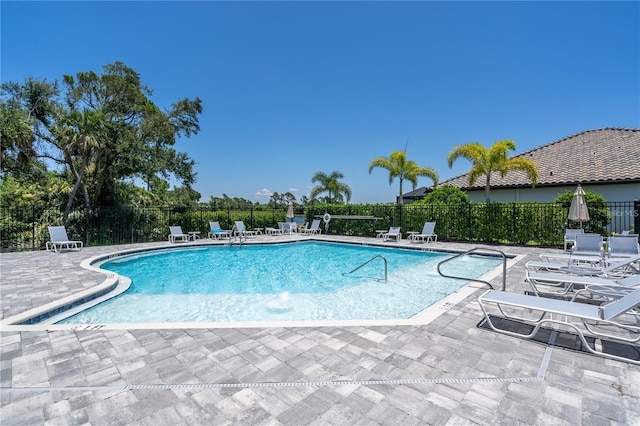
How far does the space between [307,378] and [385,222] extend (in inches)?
617

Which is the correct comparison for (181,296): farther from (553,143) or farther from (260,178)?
(553,143)

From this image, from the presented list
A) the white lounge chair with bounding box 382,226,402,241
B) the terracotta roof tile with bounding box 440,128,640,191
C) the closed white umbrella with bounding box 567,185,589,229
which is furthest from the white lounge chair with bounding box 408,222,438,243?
the terracotta roof tile with bounding box 440,128,640,191

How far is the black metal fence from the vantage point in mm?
12898

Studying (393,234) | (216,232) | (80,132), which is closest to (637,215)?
(393,234)

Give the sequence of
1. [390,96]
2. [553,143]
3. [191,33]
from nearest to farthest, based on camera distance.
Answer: [191,33], [390,96], [553,143]

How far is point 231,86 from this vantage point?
17906 millimetres

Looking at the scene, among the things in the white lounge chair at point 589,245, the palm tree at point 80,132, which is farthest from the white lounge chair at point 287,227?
the white lounge chair at point 589,245

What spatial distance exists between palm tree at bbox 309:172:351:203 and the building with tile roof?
Result: 936 cm

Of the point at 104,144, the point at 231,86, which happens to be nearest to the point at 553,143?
the point at 231,86

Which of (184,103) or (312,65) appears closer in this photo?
(312,65)

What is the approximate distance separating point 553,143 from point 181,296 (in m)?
27.2

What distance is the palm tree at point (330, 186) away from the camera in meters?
30.0

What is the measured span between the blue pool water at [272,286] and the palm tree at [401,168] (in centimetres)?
954

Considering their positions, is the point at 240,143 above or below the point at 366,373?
above
